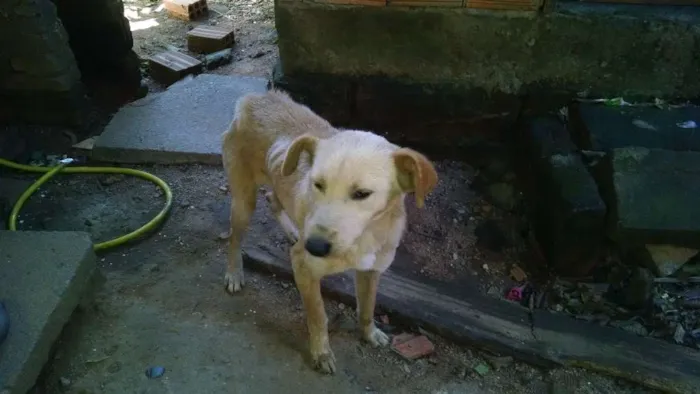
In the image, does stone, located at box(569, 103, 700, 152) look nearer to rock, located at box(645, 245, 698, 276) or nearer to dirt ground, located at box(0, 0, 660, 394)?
rock, located at box(645, 245, 698, 276)

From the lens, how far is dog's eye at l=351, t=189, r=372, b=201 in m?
2.29

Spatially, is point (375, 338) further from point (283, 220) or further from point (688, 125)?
point (688, 125)

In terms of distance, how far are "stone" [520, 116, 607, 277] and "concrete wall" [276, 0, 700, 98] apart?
0.56 m

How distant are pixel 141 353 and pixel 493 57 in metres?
3.20

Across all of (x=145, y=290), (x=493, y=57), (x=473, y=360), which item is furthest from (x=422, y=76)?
(x=145, y=290)

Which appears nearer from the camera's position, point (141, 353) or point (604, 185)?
point (141, 353)

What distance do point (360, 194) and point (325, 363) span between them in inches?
44.5

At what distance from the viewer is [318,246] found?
2.23 m

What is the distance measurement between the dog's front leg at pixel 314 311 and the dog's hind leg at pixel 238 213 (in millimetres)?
626

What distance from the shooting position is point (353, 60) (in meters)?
4.40

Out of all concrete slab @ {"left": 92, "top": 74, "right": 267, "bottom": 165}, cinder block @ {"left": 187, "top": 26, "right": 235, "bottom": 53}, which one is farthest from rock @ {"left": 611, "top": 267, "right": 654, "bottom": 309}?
cinder block @ {"left": 187, "top": 26, "right": 235, "bottom": 53}

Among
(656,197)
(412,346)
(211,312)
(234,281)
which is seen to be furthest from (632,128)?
(211,312)

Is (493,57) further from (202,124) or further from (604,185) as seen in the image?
(202,124)

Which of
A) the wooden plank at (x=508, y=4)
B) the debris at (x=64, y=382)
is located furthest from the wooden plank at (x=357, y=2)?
the debris at (x=64, y=382)
